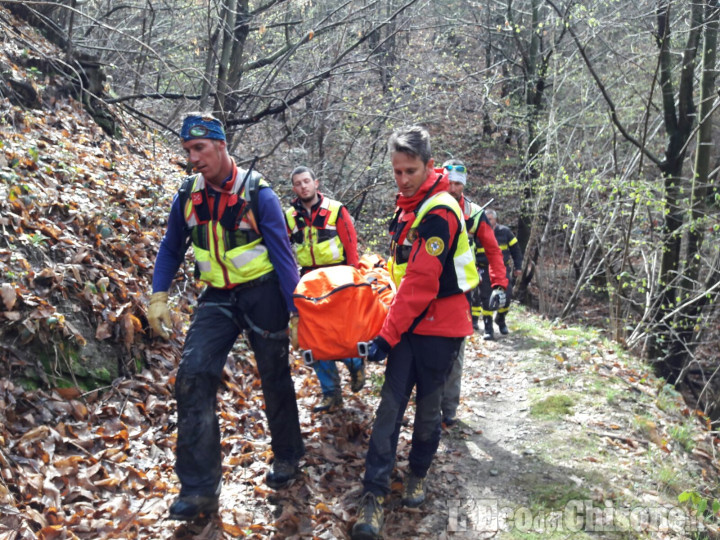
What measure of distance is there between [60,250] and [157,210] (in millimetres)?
2248

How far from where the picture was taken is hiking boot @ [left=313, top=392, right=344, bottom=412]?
5.83m

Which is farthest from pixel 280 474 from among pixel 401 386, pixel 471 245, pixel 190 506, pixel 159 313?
pixel 471 245

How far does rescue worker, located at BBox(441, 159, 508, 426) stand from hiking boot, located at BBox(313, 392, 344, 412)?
1072 millimetres

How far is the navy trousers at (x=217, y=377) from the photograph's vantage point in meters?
3.72

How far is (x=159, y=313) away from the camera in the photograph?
4004 mm

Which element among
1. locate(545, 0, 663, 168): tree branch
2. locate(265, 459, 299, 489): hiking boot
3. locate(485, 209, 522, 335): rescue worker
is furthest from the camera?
locate(485, 209, 522, 335): rescue worker

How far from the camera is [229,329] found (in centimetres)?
397

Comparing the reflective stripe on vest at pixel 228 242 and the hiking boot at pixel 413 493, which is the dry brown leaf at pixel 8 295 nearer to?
the reflective stripe on vest at pixel 228 242

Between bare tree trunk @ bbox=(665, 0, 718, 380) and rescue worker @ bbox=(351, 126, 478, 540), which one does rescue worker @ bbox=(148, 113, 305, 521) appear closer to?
rescue worker @ bbox=(351, 126, 478, 540)

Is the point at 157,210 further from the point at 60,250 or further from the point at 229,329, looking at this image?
the point at 229,329

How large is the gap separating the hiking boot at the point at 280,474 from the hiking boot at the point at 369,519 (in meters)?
0.67

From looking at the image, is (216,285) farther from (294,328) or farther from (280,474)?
(280,474)

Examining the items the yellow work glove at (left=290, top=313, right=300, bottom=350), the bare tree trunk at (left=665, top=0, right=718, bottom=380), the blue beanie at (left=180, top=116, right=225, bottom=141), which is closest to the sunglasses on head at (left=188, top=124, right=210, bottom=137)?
the blue beanie at (left=180, top=116, right=225, bottom=141)

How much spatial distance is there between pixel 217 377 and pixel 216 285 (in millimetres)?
632
